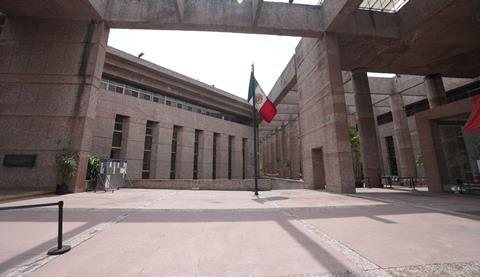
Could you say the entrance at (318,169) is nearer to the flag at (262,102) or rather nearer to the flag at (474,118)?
the flag at (262,102)

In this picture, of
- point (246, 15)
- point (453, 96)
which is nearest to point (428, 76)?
point (453, 96)

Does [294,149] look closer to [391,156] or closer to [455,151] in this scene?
[391,156]

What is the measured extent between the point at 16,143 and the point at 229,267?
51.0ft

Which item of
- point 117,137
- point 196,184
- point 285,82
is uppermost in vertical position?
point 285,82

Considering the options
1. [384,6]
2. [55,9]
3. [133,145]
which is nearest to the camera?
[55,9]

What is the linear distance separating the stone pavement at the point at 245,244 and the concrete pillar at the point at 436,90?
799 inches

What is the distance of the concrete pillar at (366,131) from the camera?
60.5 feet

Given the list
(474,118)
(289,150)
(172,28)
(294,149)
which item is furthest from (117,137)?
(289,150)

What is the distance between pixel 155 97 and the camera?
79.6 ft

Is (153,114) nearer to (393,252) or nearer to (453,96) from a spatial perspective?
(393,252)

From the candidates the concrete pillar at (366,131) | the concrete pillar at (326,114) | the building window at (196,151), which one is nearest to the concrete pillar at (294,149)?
the concrete pillar at (366,131)

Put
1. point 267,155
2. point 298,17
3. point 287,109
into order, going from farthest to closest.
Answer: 1. point 267,155
2. point 287,109
3. point 298,17

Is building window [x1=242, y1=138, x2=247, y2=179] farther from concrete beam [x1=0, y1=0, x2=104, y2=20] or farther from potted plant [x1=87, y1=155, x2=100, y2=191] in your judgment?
concrete beam [x1=0, y1=0, x2=104, y2=20]

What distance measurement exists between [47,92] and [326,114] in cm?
1783
